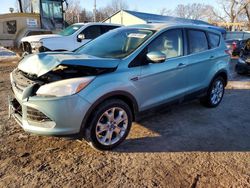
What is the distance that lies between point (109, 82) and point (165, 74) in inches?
47.6

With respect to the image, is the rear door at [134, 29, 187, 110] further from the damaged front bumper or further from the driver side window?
the damaged front bumper

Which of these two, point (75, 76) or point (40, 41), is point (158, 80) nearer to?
point (75, 76)

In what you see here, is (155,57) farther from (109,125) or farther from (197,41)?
(197,41)

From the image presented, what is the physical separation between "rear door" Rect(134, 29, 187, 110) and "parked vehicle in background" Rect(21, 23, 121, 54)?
581cm

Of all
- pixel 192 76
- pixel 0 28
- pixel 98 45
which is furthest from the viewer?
pixel 0 28

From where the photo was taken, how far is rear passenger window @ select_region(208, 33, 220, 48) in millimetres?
5742

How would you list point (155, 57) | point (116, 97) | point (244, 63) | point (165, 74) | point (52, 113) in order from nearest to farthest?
point (52, 113)
point (116, 97)
point (155, 57)
point (165, 74)
point (244, 63)

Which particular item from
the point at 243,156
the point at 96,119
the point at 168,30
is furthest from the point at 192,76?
the point at 96,119

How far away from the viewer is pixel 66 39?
10.7 metres

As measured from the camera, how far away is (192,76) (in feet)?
16.9

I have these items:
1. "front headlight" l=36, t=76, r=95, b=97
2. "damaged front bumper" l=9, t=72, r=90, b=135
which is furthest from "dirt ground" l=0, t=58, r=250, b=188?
"front headlight" l=36, t=76, r=95, b=97

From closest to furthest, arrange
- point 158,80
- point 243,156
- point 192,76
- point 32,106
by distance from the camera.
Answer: point 32,106
point 243,156
point 158,80
point 192,76

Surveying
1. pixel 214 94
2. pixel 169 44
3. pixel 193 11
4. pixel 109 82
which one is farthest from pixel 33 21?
pixel 193 11

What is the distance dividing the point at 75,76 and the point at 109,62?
53cm
